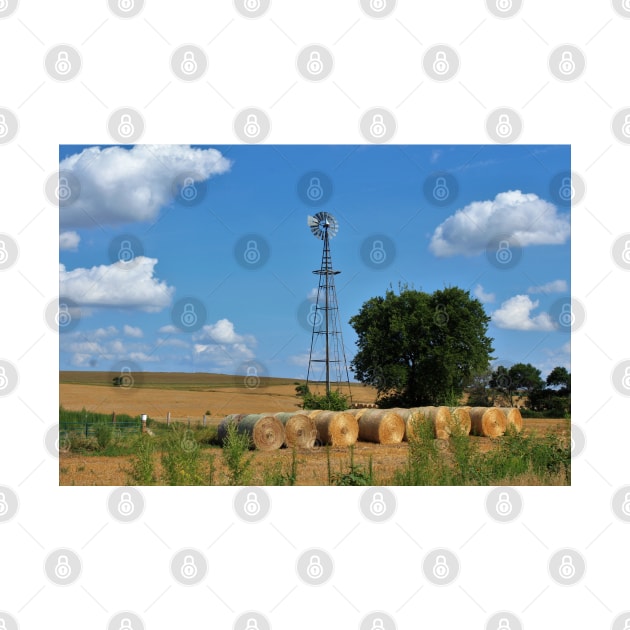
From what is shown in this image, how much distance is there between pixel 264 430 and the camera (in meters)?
21.5

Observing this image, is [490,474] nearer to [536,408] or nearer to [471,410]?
[471,410]

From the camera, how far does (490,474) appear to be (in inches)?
457

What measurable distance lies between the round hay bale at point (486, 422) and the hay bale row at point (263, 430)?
918 cm

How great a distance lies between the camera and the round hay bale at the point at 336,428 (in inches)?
934

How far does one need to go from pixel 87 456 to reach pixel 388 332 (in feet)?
73.0

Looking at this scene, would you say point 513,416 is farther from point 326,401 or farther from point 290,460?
point 290,460

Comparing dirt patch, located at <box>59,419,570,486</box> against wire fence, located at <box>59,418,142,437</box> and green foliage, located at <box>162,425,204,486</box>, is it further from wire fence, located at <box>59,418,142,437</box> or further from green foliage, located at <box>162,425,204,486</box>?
wire fence, located at <box>59,418,142,437</box>

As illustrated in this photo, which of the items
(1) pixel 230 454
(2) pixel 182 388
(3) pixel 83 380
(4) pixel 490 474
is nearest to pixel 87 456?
(1) pixel 230 454

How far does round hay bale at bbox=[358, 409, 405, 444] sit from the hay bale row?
399cm

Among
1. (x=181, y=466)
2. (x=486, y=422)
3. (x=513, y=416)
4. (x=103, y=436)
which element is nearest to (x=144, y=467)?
(x=181, y=466)

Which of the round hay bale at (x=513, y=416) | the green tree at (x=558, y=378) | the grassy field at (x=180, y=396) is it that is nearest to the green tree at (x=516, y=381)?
the green tree at (x=558, y=378)

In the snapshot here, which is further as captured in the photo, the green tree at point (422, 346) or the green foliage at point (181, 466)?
Result: the green tree at point (422, 346)

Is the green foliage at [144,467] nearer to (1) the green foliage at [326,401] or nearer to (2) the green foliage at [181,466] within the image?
(2) the green foliage at [181,466]

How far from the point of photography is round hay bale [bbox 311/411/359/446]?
934 inches
